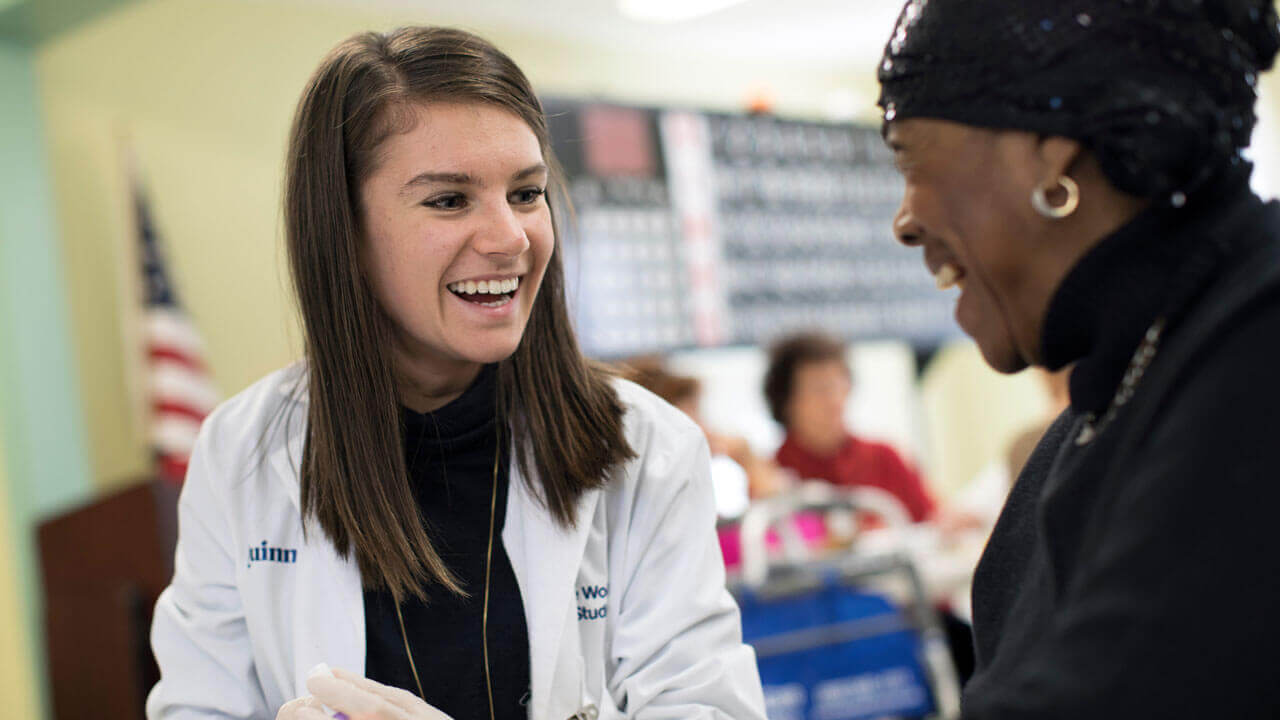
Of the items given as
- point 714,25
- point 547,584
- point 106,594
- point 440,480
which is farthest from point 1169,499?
point 714,25

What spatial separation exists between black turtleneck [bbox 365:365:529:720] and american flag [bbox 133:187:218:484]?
2.93 m

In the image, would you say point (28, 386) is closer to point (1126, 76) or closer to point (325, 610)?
point (325, 610)

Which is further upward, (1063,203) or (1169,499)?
(1063,203)

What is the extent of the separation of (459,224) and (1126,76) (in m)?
0.76

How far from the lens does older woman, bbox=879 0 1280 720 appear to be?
2.20 feet

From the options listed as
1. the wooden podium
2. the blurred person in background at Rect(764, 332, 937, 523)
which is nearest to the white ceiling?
the blurred person in background at Rect(764, 332, 937, 523)

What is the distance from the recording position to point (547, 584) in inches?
53.1

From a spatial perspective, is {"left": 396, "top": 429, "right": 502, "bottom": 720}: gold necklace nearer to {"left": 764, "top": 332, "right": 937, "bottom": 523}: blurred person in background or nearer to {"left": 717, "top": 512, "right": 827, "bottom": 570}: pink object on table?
{"left": 717, "top": 512, "right": 827, "bottom": 570}: pink object on table

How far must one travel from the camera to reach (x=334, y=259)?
137 cm

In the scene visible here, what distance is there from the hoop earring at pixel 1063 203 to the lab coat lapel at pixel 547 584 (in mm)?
733

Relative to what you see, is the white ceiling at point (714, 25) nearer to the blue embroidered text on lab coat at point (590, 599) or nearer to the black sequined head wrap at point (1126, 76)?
the blue embroidered text on lab coat at point (590, 599)

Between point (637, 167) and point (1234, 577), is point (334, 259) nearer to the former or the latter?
point (1234, 577)

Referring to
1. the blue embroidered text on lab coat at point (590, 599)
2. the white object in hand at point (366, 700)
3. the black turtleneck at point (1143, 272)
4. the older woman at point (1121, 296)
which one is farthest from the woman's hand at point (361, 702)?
the black turtleneck at point (1143, 272)

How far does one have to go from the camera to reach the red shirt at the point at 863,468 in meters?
4.50
